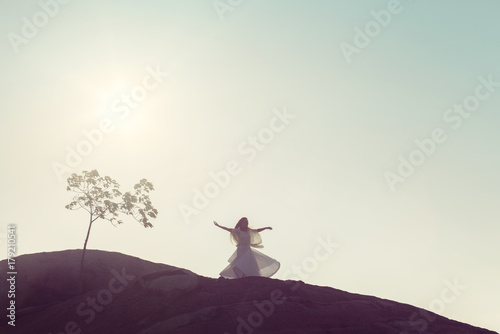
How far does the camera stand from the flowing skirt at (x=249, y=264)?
2038 cm

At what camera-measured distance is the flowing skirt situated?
802 inches

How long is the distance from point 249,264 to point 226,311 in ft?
16.4

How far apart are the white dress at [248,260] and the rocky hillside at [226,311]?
6.41 feet

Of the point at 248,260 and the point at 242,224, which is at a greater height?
the point at 242,224

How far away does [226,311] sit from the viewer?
15.6 meters

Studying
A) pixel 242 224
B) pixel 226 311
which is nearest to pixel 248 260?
pixel 242 224

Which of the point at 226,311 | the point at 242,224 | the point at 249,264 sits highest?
the point at 242,224

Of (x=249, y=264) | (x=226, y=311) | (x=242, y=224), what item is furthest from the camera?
(x=242, y=224)

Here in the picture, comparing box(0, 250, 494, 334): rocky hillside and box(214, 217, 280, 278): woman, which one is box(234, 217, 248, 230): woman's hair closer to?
box(214, 217, 280, 278): woman

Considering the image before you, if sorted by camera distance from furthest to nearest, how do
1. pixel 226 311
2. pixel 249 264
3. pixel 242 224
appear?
pixel 242 224, pixel 249 264, pixel 226 311

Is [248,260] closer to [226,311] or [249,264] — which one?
[249,264]

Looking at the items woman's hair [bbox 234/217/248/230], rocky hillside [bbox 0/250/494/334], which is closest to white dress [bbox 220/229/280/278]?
woman's hair [bbox 234/217/248/230]

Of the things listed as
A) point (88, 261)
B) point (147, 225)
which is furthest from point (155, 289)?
point (88, 261)

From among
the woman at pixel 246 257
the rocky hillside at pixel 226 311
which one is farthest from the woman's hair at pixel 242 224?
Answer: the rocky hillside at pixel 226 311
